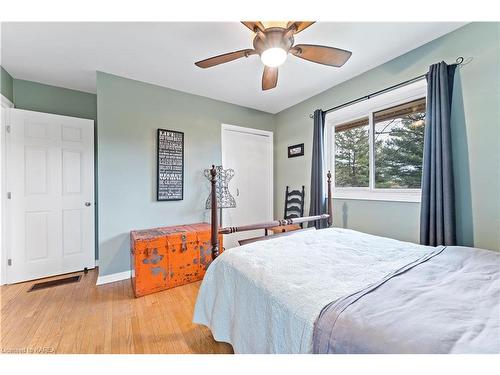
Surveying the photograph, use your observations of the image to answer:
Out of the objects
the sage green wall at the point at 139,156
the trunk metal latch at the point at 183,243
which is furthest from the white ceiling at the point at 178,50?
the trunk metal latch at the point at 183,243

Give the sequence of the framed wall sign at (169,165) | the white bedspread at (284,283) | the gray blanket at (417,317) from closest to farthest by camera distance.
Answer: the gray blanket at (417,317) < the white bedspread at (284,283) < the framed wall sign at (169,165)

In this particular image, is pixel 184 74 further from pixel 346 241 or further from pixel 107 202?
pixel 346 241

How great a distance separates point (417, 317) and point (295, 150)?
297 centimetres

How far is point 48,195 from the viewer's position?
2.66 m

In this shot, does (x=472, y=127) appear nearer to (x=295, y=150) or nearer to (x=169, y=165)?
(x=295, y=150)

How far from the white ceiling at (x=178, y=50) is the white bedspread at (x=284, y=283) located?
1.77 meters

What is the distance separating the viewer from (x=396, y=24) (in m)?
1.77

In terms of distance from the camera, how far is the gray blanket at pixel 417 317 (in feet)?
2.08

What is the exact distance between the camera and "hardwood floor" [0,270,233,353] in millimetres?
1530

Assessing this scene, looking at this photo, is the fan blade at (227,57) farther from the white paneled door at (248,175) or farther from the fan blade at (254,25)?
the white paneled door at (248,175)

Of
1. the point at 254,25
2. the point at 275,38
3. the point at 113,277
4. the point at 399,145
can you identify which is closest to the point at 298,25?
the point at 275,38

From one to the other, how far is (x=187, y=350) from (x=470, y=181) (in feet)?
8.31

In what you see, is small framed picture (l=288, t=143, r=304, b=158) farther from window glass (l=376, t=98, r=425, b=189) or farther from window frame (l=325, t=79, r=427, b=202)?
window glass (l=376, t=98, r=425, b=189)
